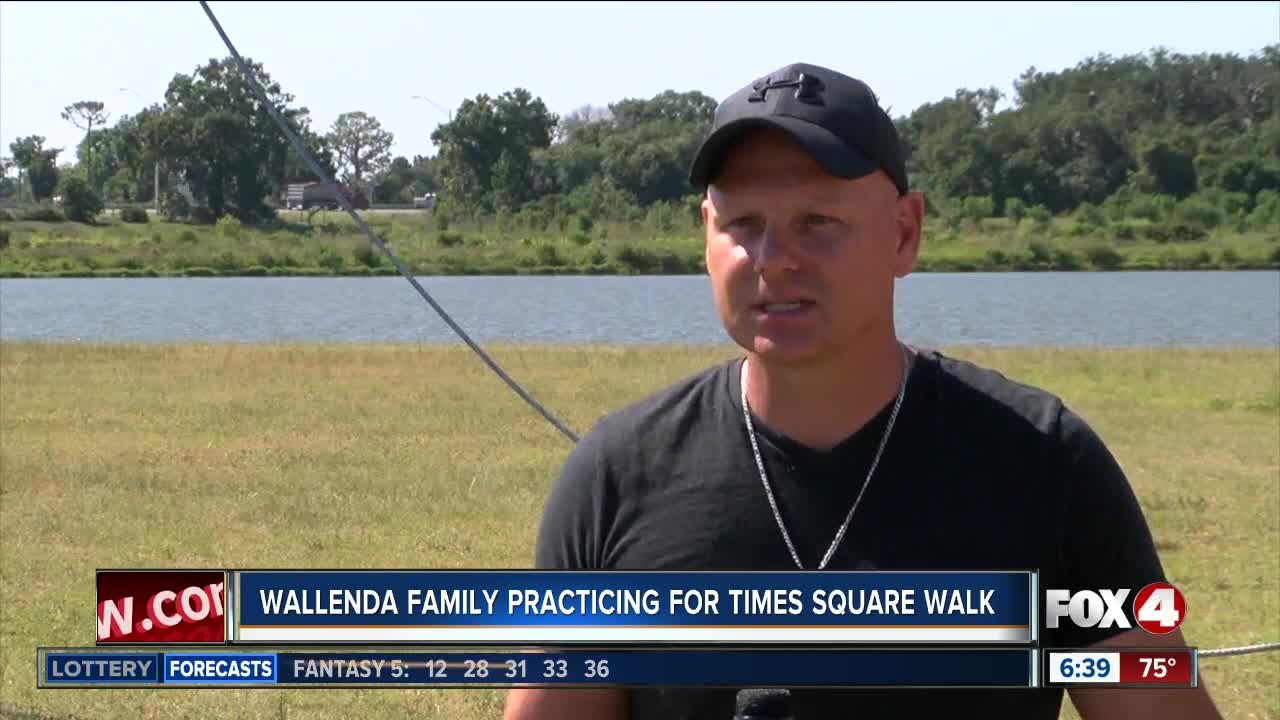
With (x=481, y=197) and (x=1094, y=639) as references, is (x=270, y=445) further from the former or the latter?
(x=481, y=197)

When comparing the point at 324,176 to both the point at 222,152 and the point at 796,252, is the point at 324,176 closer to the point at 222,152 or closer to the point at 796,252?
the point at 796,252

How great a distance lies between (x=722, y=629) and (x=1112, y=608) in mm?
434

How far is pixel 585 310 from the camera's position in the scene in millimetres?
39688

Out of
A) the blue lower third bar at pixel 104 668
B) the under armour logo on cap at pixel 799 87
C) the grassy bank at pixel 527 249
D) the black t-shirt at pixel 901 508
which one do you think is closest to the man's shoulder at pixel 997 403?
the black t-shirt at pixel 901 508

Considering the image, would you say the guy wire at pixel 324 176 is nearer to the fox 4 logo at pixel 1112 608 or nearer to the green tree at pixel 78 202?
the fox 4 logo at pixel 1112 608

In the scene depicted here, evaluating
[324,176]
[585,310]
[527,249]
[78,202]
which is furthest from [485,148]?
[324,176]

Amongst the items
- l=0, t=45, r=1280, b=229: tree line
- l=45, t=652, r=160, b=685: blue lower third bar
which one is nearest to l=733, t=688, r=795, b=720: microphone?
l=45, t=652, r=160, b=685: blue lower third bar

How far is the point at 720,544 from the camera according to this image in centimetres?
201

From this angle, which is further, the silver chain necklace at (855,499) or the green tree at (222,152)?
the green tree at (222,152)

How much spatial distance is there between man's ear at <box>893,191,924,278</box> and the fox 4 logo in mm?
389

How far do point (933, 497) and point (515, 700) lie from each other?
1.74ft

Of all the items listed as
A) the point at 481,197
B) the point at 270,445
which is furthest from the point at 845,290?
the point at 481,197

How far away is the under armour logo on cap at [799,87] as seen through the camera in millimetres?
1986

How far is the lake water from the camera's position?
30906mm
